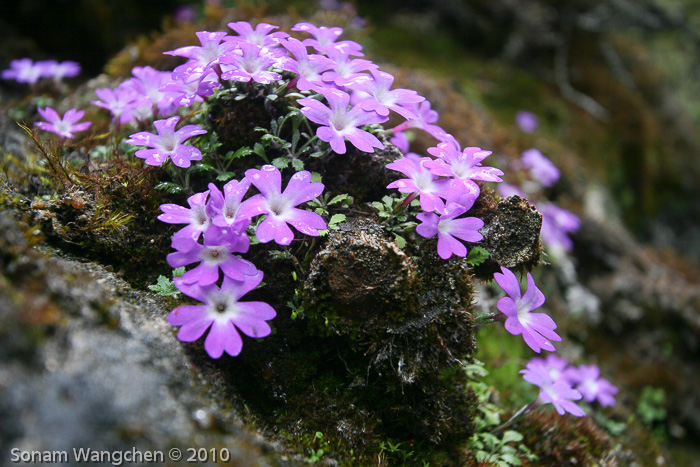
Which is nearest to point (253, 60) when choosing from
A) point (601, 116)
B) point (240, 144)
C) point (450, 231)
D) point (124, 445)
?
point (240, 144)

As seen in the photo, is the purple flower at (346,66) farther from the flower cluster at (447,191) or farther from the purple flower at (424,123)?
the flower cluster at (447,191)

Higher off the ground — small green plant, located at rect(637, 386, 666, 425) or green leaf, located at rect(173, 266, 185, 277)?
green leaf, located at rect(173, 266, 185, 277)

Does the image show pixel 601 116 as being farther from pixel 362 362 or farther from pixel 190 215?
pixel 190 215

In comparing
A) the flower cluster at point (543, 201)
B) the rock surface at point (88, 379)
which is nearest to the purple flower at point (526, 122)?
the flower cluster at point (543, 201)

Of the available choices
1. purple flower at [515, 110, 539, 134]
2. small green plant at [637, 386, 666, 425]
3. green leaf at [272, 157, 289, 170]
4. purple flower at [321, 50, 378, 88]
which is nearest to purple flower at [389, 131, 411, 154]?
purple flower at [321, 50, 378, 88]

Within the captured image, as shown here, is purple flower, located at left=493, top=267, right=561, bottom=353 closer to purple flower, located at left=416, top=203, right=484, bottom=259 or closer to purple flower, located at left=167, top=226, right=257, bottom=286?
purple flower, located at left=416, top=203, right=484, bottom=259

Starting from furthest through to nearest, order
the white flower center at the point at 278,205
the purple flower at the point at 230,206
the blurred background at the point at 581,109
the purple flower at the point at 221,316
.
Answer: the blurred background at the point at 581,109
the white flower center at the point at 278,205
the purple flower at the point at 230,206
the purple flower at the point at 221,316
